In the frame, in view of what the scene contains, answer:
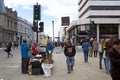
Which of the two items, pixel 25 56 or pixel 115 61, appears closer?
pixel 115 61

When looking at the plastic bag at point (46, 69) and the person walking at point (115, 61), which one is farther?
the plastic bag at point (46, 69)

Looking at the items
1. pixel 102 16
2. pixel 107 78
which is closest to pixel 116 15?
pixel 102 16

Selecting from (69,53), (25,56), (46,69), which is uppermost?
(69,53)

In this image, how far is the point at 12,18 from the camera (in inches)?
4003

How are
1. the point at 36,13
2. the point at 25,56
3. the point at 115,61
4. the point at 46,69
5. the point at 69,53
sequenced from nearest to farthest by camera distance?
the point at 115,61
the point at 46,69
the point at 25,56
the point at 69,53
the point at 36,13

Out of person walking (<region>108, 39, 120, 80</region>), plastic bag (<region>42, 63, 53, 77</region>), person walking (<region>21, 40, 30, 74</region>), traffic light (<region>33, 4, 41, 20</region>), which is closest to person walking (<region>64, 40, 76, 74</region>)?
plastic bag (<region>42, 63, 53, 77</region>)

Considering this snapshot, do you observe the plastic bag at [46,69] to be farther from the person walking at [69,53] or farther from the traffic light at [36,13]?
the traffic light at [36,13]

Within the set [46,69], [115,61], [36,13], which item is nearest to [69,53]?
[46,69]

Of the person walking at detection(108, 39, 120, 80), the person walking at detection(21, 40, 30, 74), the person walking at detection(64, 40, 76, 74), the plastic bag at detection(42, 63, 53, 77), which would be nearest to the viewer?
the person walking at detection(108, 39, 120, 80)

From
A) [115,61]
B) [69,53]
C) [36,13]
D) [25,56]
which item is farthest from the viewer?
[36,13]

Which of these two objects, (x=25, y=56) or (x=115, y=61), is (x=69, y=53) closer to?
(x=25, y=56)

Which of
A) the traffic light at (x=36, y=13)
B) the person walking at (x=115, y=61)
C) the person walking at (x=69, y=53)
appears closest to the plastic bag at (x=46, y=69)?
the person walking at (x=69, y=53)

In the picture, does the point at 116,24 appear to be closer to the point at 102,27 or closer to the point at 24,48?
the point at 102,27

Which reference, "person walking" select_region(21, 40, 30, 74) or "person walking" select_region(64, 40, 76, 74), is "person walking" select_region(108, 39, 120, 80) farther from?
"person walking" select_region(21, 40, 30, 74)
